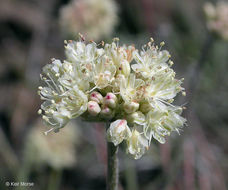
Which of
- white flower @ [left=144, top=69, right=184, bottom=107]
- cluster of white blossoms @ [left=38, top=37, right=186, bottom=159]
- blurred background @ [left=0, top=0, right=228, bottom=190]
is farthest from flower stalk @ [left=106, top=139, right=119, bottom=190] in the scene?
blurred background @ [left=0, top=0, right=228, bottom=190]

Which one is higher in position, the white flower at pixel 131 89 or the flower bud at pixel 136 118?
the white flower at pixel 131 89

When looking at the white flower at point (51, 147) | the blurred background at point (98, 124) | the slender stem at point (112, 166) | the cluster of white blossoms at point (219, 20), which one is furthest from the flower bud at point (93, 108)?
the cluster of white blossoms at point (219, 20)

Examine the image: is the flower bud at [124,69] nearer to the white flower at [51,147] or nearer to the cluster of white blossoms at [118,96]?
the cluster of white blossoms at [118,96]

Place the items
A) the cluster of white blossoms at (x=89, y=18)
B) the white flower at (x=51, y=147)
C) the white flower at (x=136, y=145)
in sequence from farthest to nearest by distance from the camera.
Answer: the cluster of white blossoms at (x=89, y=18)
the white flower at (x=51, y=147)
the white flower at (x=136, y=145)

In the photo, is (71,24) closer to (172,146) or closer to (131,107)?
(172,146)

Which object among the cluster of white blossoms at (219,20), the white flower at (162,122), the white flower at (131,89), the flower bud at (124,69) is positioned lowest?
the white flower at (162,122)

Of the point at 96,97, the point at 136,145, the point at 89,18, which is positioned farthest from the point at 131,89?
the point at 89,18

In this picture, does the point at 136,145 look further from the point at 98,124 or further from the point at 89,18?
the point at 89,18

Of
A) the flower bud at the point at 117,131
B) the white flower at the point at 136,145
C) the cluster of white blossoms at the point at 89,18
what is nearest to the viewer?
the flower bud at the point at 117,131
